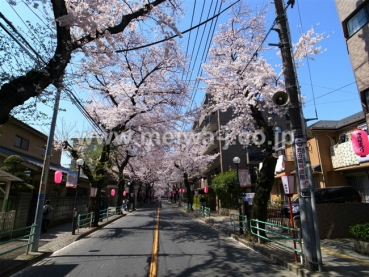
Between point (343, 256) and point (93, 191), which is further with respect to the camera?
point (93, 191)

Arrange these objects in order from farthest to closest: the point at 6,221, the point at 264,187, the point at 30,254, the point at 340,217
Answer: the point at 6,221
the point at 340,217
the point at 264,187
the point at 30,254

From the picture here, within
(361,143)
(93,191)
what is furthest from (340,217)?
(93,191)

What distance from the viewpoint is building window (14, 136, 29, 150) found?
19.0 metres

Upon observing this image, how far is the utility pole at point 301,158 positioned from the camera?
622 cm

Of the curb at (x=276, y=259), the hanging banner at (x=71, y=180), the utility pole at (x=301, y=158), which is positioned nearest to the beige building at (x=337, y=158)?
the curb at (x=276, y=259)

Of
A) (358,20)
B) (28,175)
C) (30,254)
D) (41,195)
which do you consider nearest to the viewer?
(30,254)

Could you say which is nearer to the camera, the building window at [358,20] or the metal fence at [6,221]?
the metal fence at [6,221]

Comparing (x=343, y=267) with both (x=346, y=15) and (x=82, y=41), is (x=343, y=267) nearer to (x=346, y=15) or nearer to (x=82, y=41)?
(x=82, y=41)

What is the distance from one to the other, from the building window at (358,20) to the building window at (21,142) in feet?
76.0

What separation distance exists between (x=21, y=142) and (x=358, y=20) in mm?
23778

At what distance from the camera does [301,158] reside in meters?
6.84

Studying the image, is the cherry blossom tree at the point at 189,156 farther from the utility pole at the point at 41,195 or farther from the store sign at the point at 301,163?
the store sign at the point at 301,163

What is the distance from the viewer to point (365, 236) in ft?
24.7

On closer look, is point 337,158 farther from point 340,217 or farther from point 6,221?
point 6,221
